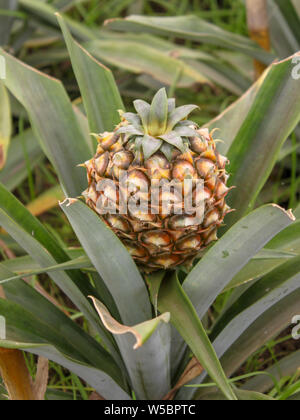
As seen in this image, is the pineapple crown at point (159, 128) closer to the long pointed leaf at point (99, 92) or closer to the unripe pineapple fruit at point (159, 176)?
the unripe pineapple fruit at point (159, 176)

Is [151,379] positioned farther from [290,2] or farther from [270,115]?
[290,2]

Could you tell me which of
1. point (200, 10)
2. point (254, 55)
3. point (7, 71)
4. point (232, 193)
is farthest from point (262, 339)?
point (200, 10)

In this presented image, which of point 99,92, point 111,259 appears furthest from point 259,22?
point 111,259

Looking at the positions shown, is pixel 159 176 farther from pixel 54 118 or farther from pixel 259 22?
pixel 259 22

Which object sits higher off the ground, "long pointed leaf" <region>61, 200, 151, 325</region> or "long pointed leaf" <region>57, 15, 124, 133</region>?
"long pointed leaf" <region>57, 15, 124, 133</region>

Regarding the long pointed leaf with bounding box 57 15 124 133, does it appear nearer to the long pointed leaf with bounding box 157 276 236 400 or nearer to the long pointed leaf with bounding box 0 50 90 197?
the long pointed leaf with bounding box 0 50 90 197

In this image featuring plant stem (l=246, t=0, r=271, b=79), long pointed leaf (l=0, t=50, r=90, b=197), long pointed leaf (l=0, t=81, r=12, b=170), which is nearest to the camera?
long pointed leaf (l=0, t=50, r=90, b=197)

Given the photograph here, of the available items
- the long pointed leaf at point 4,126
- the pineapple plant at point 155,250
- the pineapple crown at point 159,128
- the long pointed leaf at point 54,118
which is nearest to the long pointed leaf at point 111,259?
the pineapple plant at point 155,250

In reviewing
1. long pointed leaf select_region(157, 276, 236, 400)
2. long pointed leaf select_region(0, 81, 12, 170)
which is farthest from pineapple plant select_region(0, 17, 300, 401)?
long pointed leaf select_region(0, 81, 12, 170)
